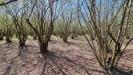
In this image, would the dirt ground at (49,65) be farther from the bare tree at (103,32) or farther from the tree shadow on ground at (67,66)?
the bare tree at (103,32)

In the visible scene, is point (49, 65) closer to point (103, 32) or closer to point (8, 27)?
point (103, 32)

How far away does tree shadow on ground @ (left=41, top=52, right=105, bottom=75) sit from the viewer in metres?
8.80

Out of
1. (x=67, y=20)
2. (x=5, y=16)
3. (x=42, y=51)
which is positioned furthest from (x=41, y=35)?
(x=67, y=20)

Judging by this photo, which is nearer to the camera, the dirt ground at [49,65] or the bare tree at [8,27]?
the dirt ground at [49,65]

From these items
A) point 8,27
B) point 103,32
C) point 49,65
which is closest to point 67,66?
point 49,65

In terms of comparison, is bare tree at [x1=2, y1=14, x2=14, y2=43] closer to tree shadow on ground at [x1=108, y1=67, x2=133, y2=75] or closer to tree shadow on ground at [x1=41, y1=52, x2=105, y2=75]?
tree shadow on ground at [x1=41, y1=52, x2=105, y2=75]

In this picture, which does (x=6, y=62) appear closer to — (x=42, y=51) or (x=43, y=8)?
(x=42, y=51)

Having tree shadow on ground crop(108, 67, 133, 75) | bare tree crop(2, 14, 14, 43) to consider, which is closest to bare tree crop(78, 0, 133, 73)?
tree shadow on ground crop(108, 67, 133, 75)

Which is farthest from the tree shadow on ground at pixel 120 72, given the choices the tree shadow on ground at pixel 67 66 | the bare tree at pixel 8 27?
the bare tree at pixel 8 27

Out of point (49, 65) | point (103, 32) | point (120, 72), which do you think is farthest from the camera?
point (49, 65)

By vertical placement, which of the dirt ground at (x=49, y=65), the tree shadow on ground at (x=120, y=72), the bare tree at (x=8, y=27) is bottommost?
the tree shadow on ground at (x=120, y=72)

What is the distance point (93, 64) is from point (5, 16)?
32.5 ft

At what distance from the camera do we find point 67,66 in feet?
31.1

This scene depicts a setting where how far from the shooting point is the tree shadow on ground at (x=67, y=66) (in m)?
8.80
